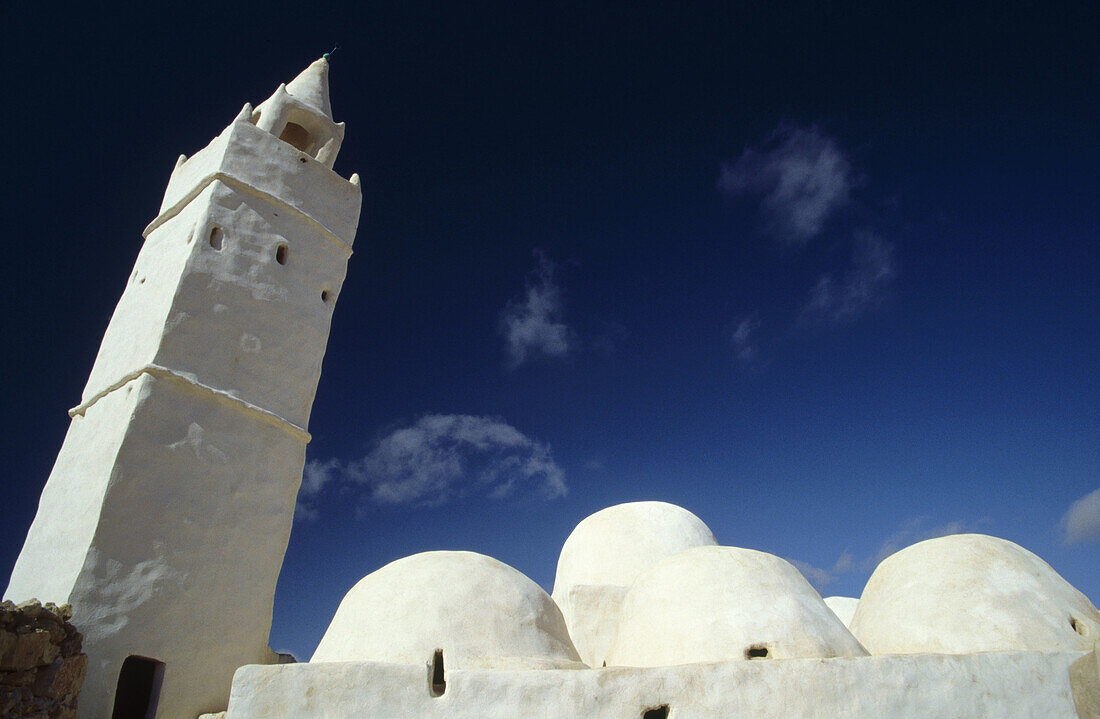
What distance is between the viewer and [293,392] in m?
10.0

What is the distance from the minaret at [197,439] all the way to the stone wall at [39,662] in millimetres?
205

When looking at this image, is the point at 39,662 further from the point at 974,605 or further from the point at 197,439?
the point at 974,605

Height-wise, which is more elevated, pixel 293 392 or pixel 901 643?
pixel 293 392

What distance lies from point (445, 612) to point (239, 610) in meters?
2.83

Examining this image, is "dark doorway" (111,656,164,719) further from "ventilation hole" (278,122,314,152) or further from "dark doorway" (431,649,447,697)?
"ventilation hole" (278,122,314,152)

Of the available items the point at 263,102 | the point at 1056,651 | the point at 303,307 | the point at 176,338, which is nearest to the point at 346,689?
the point at 176,338

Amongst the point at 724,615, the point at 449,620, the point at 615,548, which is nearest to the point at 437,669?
the point at 449,620

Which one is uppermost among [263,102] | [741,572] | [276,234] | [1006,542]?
[263,102]

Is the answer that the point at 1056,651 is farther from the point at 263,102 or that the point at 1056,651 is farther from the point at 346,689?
the point at 263,102

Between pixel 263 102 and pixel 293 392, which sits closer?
pixel 293 392

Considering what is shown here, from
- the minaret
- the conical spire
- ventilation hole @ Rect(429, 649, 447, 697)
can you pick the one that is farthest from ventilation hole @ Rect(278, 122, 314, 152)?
ventilation hole @ Rect(429, 649, 447, 697)

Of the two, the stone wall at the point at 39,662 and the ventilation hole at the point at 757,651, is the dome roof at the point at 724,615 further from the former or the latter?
the stone wall at the point at 39,662

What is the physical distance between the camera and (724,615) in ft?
24.6

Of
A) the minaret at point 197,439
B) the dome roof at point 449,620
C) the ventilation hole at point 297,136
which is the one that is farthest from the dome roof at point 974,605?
the ventilation hole at point 297,136
